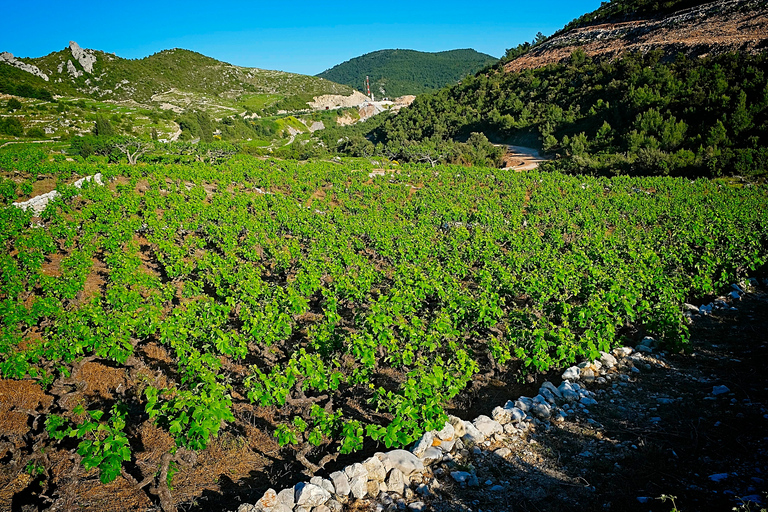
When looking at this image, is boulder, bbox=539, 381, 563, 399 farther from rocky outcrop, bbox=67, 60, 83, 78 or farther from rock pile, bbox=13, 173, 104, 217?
rocky outcrop, bbox=67, 60, 83, 78

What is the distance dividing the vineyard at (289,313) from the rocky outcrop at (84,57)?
5151 inches

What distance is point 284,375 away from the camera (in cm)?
723

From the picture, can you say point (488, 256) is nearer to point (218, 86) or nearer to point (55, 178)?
point (55, 178)

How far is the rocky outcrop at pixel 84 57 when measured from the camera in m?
120

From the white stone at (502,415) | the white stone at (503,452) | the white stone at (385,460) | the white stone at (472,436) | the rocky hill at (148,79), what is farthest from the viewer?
the rocky hill at (148,79)

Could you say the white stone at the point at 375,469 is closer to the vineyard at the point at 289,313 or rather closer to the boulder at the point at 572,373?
the vineyard at the point at 289,313

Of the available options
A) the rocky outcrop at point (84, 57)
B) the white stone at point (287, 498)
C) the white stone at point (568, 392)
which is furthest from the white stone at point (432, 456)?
the rocky outcrop at point (84, 57)

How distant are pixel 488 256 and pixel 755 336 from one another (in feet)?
24.1

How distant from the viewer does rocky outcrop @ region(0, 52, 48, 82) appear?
10444 centimetres

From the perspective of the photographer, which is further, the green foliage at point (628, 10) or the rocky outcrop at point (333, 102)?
the rocky outcrop at point (333, 102)

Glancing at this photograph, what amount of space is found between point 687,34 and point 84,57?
157511mm

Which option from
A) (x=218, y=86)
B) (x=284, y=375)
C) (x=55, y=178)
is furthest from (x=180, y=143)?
(x=218, y=86)

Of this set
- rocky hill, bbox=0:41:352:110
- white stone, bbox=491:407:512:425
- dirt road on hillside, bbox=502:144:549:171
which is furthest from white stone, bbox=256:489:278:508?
rocky hill, bbox=0:41:352:110

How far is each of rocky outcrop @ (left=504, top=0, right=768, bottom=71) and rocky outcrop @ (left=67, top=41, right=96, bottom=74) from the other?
130 metres
